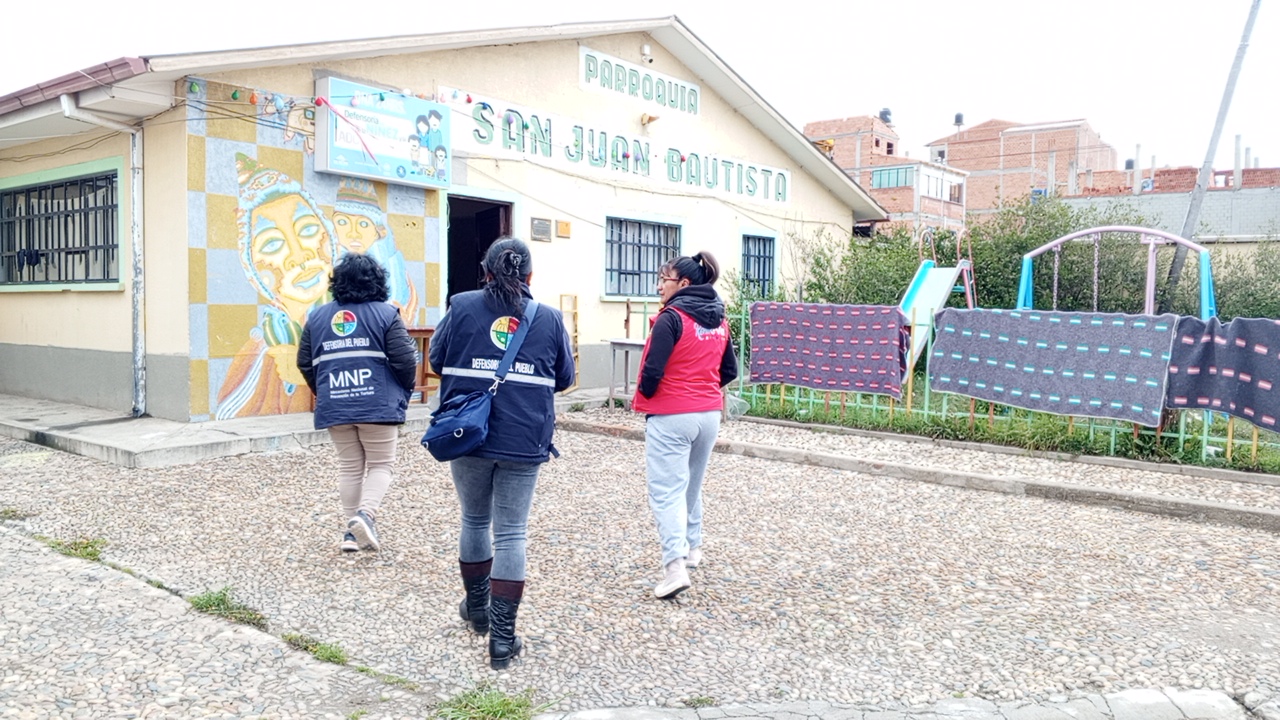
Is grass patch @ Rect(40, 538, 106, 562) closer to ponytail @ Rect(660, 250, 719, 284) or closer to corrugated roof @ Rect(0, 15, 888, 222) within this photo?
ponytail @ Rect(660, 250, 719, 284)

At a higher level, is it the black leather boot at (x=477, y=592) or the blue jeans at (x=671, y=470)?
the blue jeans at (x=671, y=470)

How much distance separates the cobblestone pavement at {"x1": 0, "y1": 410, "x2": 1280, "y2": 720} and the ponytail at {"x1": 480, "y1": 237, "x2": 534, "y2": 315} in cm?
147

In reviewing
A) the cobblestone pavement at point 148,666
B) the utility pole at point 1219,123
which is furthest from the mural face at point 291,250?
the utility pole at point 1219,123

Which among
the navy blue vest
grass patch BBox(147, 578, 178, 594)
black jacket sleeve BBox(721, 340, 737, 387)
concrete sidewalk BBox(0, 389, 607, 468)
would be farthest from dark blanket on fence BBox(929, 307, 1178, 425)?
grass patch BBox(147, 578, 178, 594)

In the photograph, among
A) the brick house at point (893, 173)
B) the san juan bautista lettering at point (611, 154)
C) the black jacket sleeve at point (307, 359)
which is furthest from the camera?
the brick house at point (893, 173)

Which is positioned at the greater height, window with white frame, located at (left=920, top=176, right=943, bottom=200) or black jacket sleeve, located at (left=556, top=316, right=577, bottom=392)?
window with white frame, located at (left=920, top=176, right=943, bottom=200)

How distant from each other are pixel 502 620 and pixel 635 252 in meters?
10.4

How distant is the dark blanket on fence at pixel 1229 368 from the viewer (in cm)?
730

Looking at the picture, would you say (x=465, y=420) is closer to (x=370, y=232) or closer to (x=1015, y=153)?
(x=370, y=232)

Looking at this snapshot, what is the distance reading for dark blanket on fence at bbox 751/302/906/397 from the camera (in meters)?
9.61

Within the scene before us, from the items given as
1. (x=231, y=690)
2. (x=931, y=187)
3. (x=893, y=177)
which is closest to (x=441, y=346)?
(x=231, y=690)

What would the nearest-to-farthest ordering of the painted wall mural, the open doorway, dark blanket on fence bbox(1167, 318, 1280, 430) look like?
dark blanket on fence bbox(1167, 318, 1280, 430)
the painted wall mural
the open doorway

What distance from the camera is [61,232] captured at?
10531mm

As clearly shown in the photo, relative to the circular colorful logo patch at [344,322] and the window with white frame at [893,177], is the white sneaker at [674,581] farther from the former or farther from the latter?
the window with white frame at [893,177]
